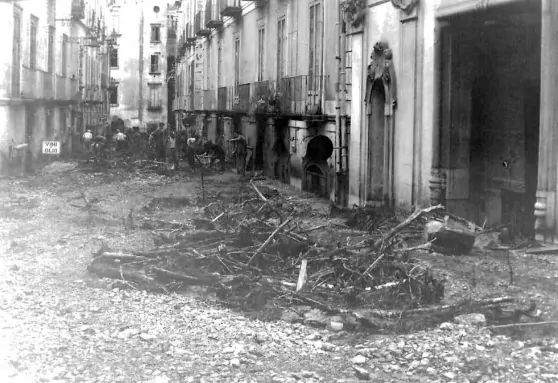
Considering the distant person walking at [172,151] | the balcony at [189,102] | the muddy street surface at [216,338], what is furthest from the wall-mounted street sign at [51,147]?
the balcony at [189,102]

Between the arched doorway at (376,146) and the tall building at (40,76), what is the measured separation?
1124 cm

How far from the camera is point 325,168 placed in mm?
17812

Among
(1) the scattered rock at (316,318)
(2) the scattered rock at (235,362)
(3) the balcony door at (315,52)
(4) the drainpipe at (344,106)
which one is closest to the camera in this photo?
(2) the scattered rock at (235,362)

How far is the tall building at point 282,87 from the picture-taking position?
1752cm

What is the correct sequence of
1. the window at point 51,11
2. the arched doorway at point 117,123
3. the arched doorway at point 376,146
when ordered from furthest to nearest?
1. the arched doorway at point 117,123
2. the window at point 51,11
3. the arched doorway at point 376,146

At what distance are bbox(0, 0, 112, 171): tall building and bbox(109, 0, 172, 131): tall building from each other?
16096mm

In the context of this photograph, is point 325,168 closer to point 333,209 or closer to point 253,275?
point 333,209

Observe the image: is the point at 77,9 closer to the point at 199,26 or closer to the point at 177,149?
the point at 199,26

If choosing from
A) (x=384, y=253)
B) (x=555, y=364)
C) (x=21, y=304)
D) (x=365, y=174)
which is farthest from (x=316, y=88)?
(x=555, y=364)

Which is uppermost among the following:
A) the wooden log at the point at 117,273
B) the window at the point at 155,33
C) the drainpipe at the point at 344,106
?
the window at the point at 155,33

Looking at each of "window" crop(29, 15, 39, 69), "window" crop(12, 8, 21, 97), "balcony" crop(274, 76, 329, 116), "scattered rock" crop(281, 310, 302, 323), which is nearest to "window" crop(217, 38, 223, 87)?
"window" crop(29, 15, 39, 69)

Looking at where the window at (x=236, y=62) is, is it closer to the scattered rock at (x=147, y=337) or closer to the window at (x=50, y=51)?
the window at (x=50, y=51)

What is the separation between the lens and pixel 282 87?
68.5ft

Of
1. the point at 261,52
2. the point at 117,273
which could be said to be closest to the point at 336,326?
the point at 117,273
